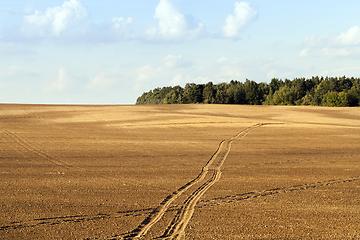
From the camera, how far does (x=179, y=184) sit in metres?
14.8

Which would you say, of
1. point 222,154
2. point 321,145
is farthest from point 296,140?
point 222,154

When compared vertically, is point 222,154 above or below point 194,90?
below

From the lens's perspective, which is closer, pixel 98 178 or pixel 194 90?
pixel 98 178

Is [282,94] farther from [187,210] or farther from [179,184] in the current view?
[187,210]

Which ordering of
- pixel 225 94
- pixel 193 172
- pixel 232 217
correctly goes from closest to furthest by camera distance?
1. pixel 232 217
2. pixel 193 172
3. pixel 225 94

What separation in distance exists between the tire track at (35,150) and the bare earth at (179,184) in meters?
0.07

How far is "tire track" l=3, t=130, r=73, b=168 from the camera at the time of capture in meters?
18.8

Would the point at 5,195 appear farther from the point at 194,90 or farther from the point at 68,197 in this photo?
the point at 194,90

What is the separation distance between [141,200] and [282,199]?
4866 mm

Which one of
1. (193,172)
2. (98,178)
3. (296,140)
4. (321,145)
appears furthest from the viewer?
(296,140)

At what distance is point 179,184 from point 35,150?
455 inches

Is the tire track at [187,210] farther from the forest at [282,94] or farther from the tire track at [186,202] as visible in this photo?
the forest at [282,94]

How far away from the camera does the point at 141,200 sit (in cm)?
1255

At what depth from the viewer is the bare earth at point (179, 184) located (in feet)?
33.2
